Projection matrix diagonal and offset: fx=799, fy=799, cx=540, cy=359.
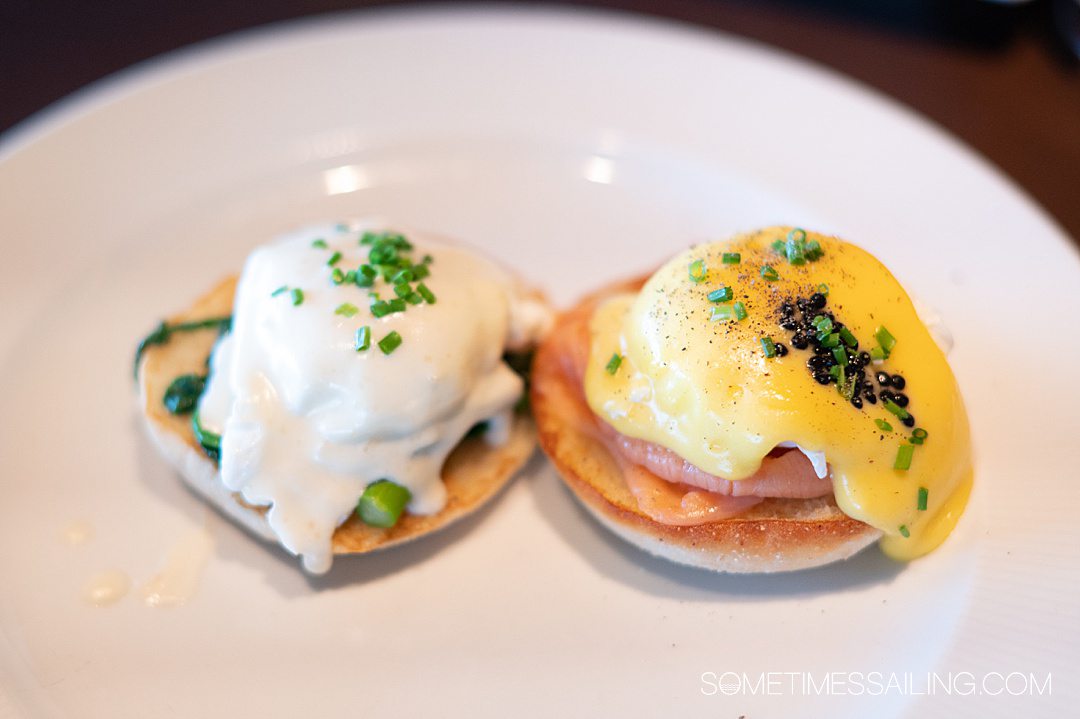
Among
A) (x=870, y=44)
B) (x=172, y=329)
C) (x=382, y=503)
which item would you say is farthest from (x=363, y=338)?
(x=870, y=44)

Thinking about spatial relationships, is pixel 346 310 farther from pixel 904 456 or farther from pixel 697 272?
pixel 904 456

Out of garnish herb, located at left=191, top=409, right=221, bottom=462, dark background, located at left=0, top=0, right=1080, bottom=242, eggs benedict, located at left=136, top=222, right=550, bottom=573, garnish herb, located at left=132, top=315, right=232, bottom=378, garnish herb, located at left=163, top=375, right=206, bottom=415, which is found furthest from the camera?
dark background, located at left=0, top=0, right=1080, bottom=242

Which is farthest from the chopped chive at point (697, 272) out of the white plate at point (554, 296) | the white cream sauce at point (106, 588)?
the white cream sauce at point (106, 588)

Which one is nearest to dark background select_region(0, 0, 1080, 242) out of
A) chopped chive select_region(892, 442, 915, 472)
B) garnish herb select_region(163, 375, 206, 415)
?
garnish herb select_region(163, 375, 206, 415)

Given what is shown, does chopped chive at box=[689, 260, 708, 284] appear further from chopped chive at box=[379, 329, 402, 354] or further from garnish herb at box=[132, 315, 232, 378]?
garnish herb at box=[132, 315, 232, 378]

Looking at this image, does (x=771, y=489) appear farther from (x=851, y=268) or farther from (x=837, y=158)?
(x=837, y=158)

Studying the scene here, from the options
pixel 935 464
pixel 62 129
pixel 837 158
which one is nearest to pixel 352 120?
pixel 62 129
